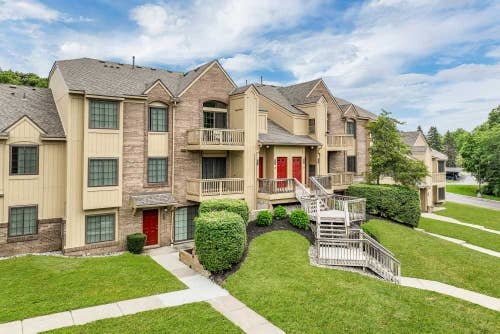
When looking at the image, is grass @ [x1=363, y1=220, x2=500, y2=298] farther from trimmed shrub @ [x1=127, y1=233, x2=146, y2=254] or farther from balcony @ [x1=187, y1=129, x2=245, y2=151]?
trimmed shrub @ [x1=127, y1=233, x2=146, y2=254]

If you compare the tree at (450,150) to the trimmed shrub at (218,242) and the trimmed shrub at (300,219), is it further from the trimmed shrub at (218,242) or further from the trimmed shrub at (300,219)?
the trimmed shrub at (218,242)

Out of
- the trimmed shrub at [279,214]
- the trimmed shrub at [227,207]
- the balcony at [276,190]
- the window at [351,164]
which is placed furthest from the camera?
the window at [351,164]

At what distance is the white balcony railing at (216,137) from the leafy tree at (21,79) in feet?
74.4

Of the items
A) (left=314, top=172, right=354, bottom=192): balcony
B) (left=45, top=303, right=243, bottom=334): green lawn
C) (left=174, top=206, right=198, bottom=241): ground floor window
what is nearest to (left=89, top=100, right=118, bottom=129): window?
(left=174, top=206, right=198, bottom=241): ground floor window

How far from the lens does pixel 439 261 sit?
16.9 m

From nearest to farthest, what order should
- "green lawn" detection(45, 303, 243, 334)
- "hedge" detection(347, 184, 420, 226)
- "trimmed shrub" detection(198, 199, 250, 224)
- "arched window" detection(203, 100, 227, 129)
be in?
"green lawn" detection(45, 303, 243, 334)
"trimmed shrub" detection(198, 199, 250, 224)
"arched window" detection(203, 100, 227, 129)
"hedge" detection(347, 184, 420, 226)

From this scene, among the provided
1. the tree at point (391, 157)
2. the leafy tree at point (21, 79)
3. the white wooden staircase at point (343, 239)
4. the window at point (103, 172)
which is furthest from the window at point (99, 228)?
the leafy tree at point (21, 79)

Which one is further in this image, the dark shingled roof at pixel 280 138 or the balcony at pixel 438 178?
the balcony at pixel 438 178

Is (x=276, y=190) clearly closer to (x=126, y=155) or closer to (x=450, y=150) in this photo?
(x=126, y=155)

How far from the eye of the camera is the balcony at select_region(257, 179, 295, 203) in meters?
20.8

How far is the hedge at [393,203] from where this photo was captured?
2342cm

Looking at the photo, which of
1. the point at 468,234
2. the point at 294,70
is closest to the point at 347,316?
the point at 468,234

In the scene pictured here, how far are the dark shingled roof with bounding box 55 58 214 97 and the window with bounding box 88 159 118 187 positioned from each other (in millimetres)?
3752

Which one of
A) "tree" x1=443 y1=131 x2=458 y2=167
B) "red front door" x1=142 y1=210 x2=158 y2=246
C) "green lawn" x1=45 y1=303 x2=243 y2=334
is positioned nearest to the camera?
"green lawn" x1=45 y1=303 x2=243 y2=334
